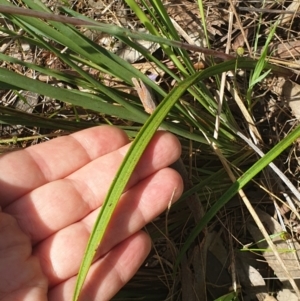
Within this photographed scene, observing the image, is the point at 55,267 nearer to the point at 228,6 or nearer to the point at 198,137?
the point at 198,137

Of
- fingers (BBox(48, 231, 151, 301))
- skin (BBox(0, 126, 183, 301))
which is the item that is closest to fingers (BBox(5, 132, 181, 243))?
skin (BBox(0, 126, 183, 301))

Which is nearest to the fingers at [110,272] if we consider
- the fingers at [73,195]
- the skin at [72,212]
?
the skin at [72,212]

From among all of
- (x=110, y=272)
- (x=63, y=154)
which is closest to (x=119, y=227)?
(x=110, y=272)

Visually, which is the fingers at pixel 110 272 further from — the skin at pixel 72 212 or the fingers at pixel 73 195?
the fingers at pixel 73 195

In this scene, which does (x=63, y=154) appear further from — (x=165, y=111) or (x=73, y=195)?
(x=165, y=111)

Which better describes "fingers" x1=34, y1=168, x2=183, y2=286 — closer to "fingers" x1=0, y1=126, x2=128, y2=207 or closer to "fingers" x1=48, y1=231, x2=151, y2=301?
"fingers" x1=48, y1=231, x2=151, y2=301

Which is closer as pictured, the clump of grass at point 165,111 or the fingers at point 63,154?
the clump of grass at point 165,111
